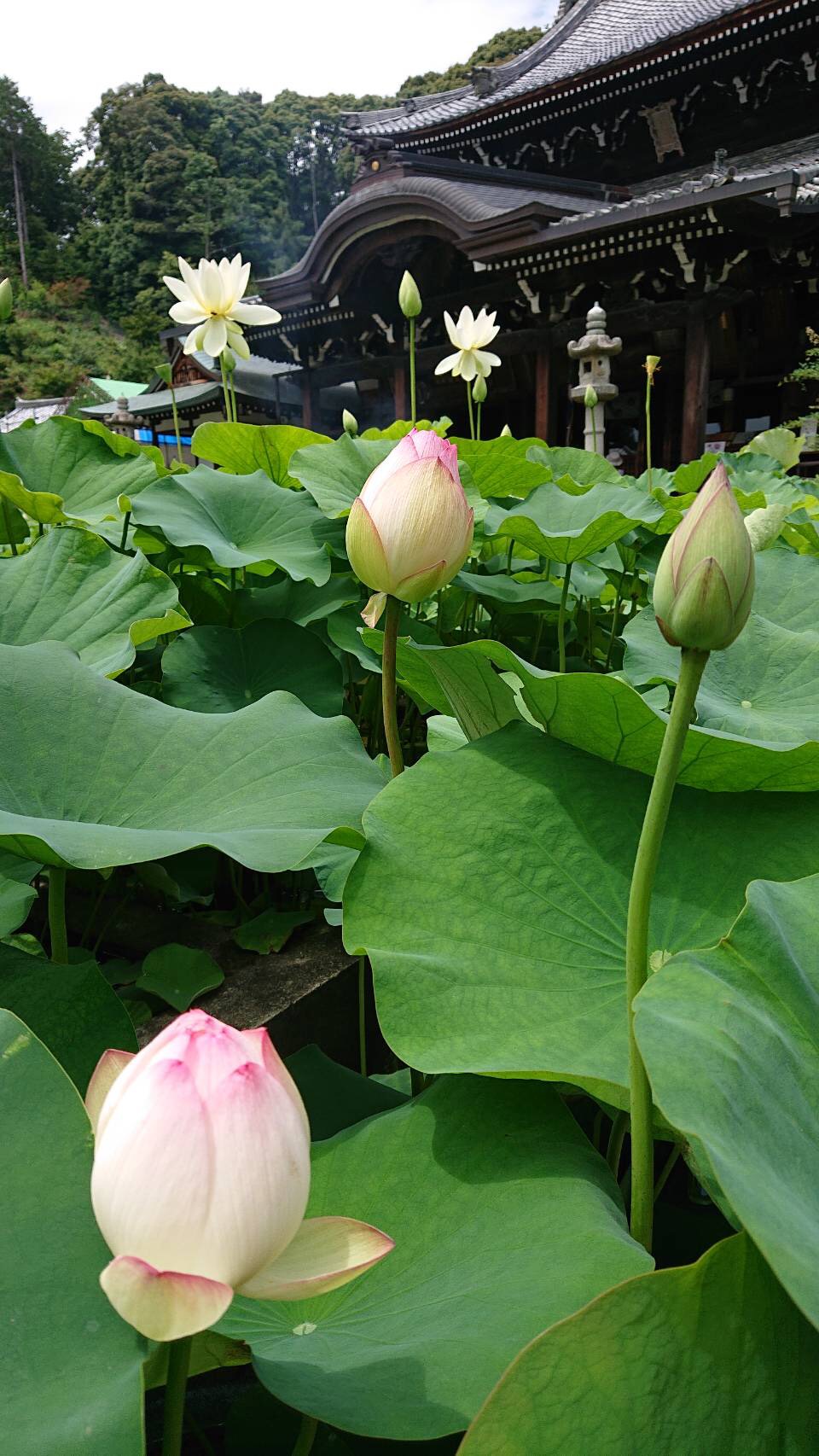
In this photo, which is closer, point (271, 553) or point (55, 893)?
point (55, 893)

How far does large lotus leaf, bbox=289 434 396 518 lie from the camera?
47.3 inches

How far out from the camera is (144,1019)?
2.66 ft

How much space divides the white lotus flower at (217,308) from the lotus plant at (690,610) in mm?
1454

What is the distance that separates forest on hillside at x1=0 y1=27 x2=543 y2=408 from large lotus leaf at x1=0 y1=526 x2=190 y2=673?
33.0m

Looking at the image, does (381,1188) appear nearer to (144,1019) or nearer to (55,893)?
Result: (55,893)

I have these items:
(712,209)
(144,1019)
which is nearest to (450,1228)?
(144,1019)

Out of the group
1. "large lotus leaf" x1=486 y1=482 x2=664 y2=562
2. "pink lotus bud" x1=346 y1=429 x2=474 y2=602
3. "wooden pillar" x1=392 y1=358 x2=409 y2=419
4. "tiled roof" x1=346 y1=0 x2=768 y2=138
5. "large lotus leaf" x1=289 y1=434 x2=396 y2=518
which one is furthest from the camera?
"tiled roof" x1=346 y1=0 x2=768 y2=138

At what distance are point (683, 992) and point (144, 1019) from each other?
0.56 meters

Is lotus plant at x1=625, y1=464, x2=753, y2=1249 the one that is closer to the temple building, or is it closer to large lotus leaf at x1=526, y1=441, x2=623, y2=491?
large lotus leaf at x1=526, y1=441, x2=623, y2=491

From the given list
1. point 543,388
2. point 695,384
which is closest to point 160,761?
point 695,384

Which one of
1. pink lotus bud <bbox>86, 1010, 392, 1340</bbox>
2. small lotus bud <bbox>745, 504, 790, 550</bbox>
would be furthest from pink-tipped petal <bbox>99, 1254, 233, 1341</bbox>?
small lotus bud <bbox>745, 504, 790, 550</bbox>

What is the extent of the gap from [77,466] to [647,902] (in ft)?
3.78

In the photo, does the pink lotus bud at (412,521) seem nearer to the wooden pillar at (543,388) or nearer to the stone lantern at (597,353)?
the stone lantern at (597,353)

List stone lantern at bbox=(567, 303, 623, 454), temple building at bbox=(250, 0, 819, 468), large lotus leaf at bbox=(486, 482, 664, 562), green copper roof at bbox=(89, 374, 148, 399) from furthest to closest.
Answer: green copper roof at bbox=(89, 374, 148, 399) < temple building at bbox=(250, 0, 819, 468) < stone lantern at bbox=(567, 303, 623, 454) < large lotus leaf at bbox=(486, 482, 664, 562)
